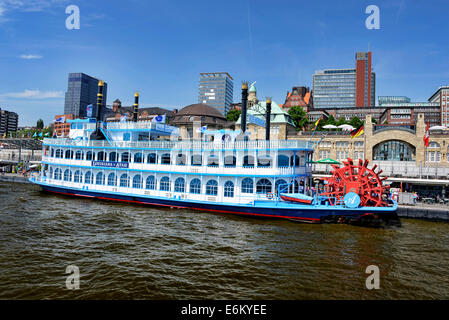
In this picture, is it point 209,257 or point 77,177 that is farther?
point 77,177

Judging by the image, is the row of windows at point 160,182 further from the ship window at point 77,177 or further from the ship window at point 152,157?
the ship window at point 152,157

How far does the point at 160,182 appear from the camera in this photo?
2792cm

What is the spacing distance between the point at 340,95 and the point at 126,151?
148 meters

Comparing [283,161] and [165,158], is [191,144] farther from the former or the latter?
[283,161]

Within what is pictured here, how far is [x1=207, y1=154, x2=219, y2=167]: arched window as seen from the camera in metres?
26.9

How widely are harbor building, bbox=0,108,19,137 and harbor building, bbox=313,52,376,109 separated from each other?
614ft

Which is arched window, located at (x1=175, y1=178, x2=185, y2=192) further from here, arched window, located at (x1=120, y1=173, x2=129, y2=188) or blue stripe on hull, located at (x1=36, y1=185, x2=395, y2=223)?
arched window, located at (x1=120, y1=173, x2=129, y2=188)

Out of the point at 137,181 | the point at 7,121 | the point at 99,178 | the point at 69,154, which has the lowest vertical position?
the point at 137,181

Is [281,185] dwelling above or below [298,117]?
below

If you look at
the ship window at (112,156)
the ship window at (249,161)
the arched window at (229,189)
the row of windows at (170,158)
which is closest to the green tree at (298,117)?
the row of windows at (170,158)

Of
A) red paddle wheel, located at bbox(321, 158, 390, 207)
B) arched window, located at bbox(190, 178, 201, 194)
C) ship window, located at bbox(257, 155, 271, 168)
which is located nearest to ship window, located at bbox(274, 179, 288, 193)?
ship window, located at bbox(257, 155, 271, 168)

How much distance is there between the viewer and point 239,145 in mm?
24688

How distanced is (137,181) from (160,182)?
9.21 feet

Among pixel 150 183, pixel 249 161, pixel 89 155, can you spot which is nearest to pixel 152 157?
pixel 150 183
